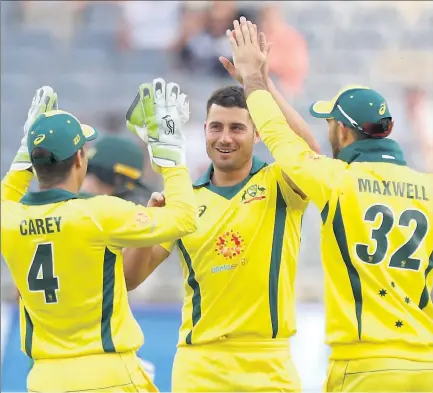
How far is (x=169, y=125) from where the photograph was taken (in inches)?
181

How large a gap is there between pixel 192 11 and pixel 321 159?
22.6ft

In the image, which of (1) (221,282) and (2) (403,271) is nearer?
(2) (403,271)

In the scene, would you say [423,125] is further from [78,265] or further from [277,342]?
[78,265]

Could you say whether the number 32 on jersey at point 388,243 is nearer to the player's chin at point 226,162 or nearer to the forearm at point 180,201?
the forearm at point 180,201

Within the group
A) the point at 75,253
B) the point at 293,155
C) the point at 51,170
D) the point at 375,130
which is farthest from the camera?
the point at 375,130

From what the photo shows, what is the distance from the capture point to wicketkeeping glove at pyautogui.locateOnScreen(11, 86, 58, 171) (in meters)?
4.89

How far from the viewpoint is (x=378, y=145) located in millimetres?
4703

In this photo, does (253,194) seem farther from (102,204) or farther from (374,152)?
(102,204)

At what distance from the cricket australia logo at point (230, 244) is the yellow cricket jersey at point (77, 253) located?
24.9 inches

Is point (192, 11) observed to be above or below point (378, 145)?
above

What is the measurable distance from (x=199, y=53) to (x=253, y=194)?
19.8 feet

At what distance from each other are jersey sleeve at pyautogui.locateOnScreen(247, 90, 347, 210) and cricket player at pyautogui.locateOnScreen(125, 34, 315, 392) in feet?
0.71

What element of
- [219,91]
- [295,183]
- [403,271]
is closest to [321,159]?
[295,183]

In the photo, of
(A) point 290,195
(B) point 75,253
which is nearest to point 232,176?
(A) point 290,195
